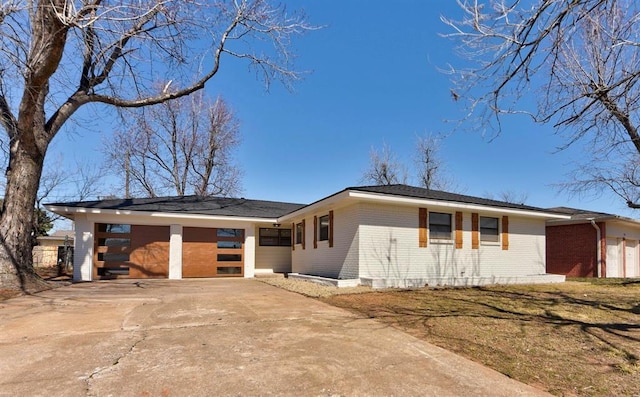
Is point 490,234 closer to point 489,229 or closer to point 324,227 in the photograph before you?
A: point 489,229

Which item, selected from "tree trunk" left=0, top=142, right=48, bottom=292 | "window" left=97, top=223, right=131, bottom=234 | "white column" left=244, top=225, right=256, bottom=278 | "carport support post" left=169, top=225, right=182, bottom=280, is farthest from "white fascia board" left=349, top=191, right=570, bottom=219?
"window" left=97, top=223, right=131, bottom=234

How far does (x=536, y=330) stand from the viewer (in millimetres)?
5270

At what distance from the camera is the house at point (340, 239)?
442 inches

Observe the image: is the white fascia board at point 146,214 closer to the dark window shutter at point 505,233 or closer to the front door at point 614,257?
the dark window shutter at point 505,233

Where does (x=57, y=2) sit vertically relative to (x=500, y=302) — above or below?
above

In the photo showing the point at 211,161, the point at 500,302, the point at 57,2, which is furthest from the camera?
the point at 211,161

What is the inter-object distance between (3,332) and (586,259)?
832 inches

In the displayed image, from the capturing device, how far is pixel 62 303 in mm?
7281

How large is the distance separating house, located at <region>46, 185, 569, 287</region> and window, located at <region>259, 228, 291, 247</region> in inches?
4.5

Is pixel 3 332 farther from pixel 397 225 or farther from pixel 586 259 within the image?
pixel 586 259

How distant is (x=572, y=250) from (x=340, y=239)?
44.1 feet

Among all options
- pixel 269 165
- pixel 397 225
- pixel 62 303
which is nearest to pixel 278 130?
pixel 269 165

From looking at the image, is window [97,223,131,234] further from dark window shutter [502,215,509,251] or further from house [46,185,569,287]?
dark window shutter [502,215,509,251]

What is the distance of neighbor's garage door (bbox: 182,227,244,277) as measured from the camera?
1443 cm
